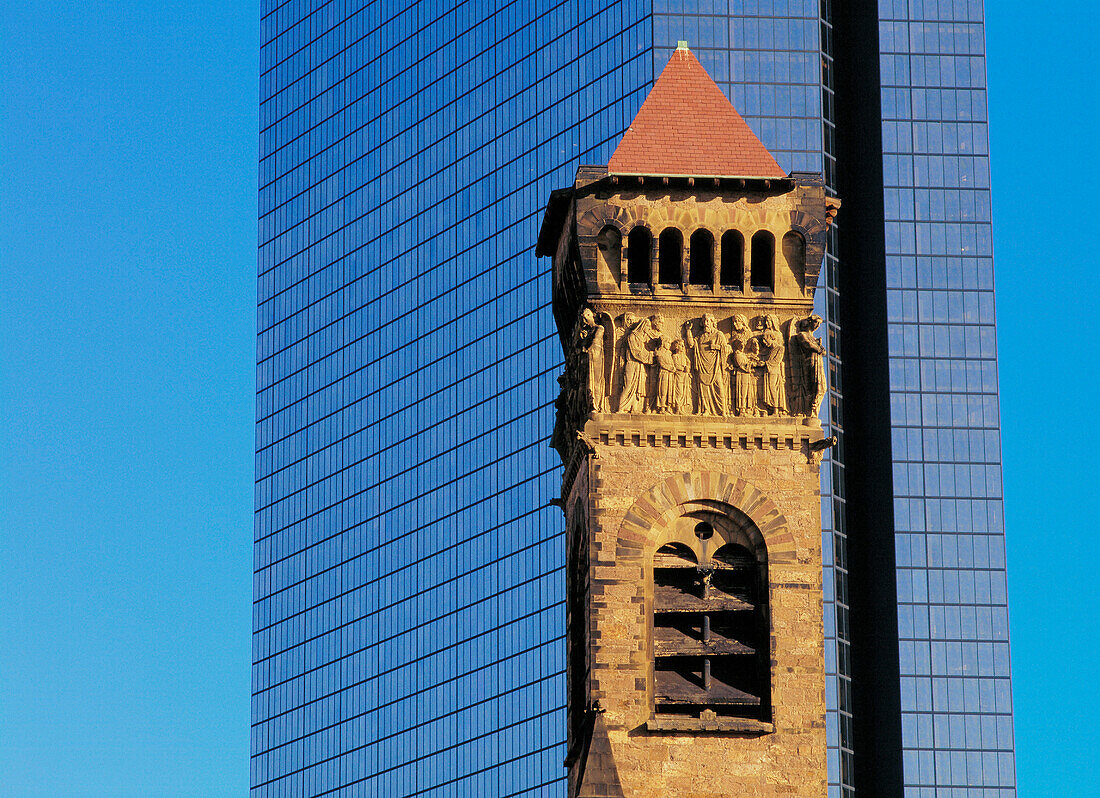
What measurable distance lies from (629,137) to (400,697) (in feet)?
437

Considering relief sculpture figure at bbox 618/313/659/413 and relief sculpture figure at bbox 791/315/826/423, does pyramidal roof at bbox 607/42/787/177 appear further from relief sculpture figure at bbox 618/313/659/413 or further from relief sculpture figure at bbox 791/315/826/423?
relief sculpture figure at bbox 791/315/826/423

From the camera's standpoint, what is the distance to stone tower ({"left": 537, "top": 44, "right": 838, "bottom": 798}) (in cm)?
4866

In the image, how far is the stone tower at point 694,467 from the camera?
48.7 meters

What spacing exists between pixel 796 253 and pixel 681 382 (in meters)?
3.80

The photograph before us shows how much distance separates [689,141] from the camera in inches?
2076

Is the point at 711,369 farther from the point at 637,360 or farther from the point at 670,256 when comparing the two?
the point at 670,256

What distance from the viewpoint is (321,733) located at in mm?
191625

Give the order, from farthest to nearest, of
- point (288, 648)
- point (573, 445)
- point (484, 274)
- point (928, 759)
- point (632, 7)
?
point (288, 648) < point (484, 274) < point (632, 7) < point (928, 759) < point (573, 445)

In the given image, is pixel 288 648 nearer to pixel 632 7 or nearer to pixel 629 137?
pixel 632 7

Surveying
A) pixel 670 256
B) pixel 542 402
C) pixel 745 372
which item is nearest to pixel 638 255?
pixel 670 256

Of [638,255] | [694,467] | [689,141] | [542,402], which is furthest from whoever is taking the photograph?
[542,402]

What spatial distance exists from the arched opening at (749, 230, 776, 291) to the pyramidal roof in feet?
4.42

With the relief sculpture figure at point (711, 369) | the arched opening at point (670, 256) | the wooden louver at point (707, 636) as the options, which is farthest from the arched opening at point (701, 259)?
the wooden louver at point (707, 636)

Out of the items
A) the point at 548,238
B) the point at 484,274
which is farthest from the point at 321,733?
the point at 548,238
